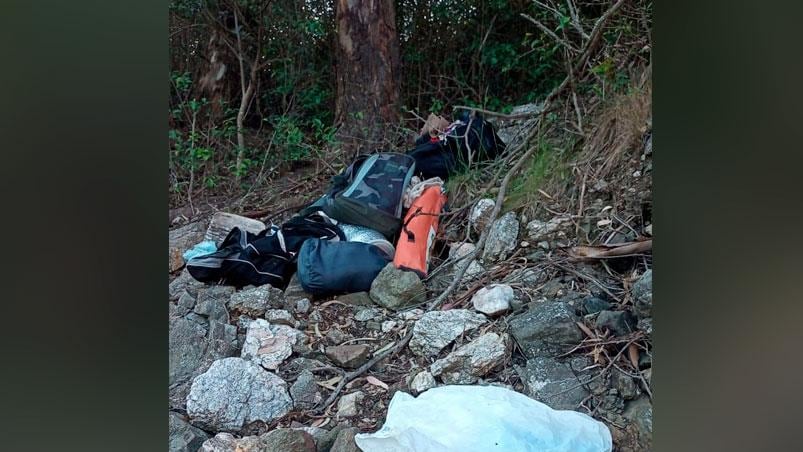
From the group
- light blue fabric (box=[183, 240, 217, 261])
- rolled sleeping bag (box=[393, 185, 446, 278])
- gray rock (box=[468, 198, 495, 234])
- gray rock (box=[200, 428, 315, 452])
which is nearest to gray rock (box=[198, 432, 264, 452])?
gray rock (box=[200, 428, 315, 452])

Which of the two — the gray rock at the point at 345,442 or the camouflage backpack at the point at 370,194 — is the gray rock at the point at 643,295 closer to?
the camouflage backpack at the point at 370,194

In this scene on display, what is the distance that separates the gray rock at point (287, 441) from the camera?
1.78 metres

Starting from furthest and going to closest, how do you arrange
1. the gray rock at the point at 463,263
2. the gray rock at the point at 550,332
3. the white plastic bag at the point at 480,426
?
1. the gray rock at the point at 463,263
2. the gray rock at the point at 550,332
3. the white plastic bag at the point at 480,426

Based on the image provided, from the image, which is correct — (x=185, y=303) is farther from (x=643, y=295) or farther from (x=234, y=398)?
(x=643, y=295)

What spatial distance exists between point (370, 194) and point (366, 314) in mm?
393

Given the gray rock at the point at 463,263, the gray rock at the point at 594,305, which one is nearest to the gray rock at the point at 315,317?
the gray rock at the point at 463,263

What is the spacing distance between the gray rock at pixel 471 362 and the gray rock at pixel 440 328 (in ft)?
0.15

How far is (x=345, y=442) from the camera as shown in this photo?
180 cm

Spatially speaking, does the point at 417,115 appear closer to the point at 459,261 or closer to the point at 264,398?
the point at 459,261

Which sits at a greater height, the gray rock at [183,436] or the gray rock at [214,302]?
the gray rock at [214,302]
